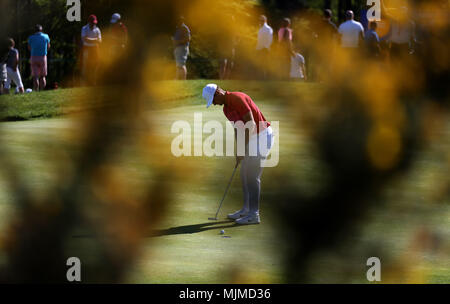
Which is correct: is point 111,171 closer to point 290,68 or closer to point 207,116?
point 290,68

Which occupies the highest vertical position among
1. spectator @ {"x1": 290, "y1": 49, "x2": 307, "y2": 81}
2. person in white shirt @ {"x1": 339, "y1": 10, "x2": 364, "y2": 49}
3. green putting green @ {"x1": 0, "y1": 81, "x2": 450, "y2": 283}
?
person in white shirt @ {"x1": 339, "y1": 10, "x2": 364, "y2": 49}

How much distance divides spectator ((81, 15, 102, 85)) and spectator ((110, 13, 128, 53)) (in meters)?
0.04

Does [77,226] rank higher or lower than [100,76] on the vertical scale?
lower

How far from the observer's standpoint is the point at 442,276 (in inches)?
223

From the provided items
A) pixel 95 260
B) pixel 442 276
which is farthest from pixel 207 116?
pixel 95 260

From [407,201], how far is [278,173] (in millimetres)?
290

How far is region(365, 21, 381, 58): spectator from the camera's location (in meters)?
1.66

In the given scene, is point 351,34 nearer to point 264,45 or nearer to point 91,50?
point 264,45

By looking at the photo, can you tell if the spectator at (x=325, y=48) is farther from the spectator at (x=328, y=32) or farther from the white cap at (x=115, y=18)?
the white cap at (x=115, y=18)

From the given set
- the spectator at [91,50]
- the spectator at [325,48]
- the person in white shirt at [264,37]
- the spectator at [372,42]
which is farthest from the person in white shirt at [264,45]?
the spectator at [91,50]

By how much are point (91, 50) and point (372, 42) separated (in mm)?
579

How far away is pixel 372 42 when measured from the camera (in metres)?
1.70

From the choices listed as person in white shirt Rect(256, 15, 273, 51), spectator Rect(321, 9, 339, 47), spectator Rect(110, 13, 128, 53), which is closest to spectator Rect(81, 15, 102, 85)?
spectator Rect(110, 13, 128, 53)

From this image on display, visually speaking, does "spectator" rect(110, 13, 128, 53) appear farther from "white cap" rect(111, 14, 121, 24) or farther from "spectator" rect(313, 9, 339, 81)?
"spectator" rect(313, 9, 339, 81)
